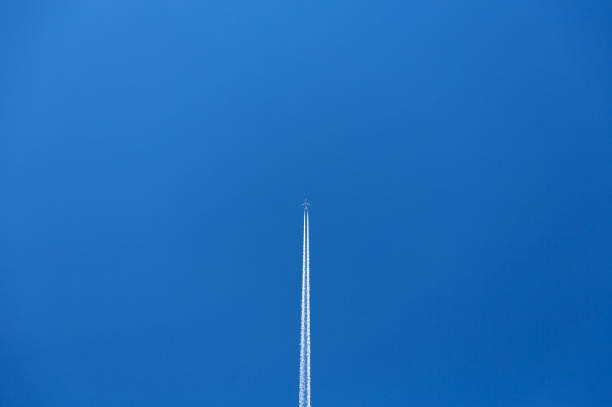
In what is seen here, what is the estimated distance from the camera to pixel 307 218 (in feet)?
96.2

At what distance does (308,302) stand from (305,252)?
2725mm

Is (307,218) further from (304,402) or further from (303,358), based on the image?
(304,402)

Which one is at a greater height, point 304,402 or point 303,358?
point 303,358

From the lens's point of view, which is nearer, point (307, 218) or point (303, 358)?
point (303, 358)

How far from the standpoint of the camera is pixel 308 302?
2819 centimetres

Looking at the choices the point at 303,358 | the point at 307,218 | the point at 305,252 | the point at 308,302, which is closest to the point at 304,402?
the point at 303,358

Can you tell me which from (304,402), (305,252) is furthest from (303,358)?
(305,252)

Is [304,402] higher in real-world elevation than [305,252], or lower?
lower

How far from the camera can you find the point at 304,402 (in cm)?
2655

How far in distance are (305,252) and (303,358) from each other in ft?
18.5

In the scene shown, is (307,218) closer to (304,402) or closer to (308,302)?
(308,302)

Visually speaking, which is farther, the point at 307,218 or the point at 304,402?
the point at 307,218

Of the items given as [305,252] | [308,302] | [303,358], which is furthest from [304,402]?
[305,252]

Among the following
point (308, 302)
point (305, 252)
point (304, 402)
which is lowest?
point (304, 402)
